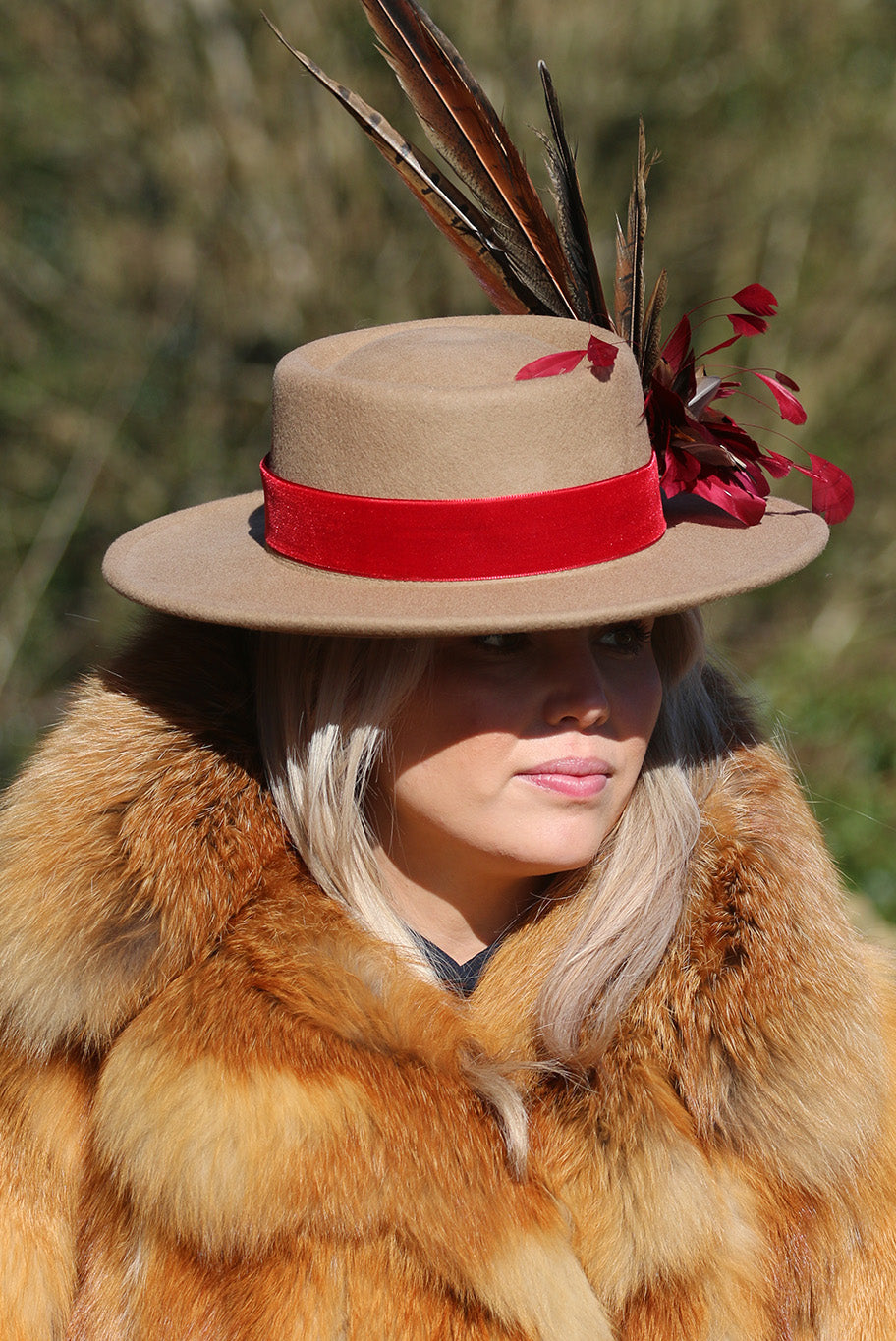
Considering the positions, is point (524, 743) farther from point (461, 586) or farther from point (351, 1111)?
point (351, 1111)

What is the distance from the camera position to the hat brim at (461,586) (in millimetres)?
1497

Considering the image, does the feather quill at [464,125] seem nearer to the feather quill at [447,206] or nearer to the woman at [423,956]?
the feather quill at [447,206]

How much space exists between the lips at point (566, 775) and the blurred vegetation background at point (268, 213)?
359 centimetres

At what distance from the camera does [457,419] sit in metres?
1.52

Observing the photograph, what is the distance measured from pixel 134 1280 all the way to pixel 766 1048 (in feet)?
3.11

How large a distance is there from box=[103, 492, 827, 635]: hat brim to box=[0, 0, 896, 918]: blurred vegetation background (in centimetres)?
354

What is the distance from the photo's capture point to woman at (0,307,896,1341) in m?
1.57

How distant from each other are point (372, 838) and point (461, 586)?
573 millimetres

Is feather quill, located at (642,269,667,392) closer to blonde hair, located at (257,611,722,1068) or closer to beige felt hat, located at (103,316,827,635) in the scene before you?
beige felt hat, located at (103,316,827,635)

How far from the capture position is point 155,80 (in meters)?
5.50

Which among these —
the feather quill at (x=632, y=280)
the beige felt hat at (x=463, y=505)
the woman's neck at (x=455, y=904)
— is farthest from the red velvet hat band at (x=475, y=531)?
the woman's neck at (x=455, y=904)

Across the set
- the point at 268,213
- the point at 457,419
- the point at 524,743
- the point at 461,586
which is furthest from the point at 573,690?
the point at 268,213

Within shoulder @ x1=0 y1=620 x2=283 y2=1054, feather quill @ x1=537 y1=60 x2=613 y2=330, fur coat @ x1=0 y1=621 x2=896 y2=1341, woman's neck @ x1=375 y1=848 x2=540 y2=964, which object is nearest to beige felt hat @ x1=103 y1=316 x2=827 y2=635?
feather quill @ x1=537 y1=60 x2=613 y2=330

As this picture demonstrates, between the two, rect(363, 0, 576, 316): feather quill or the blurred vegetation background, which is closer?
rect(363, 0, 576, 316): feather quill
